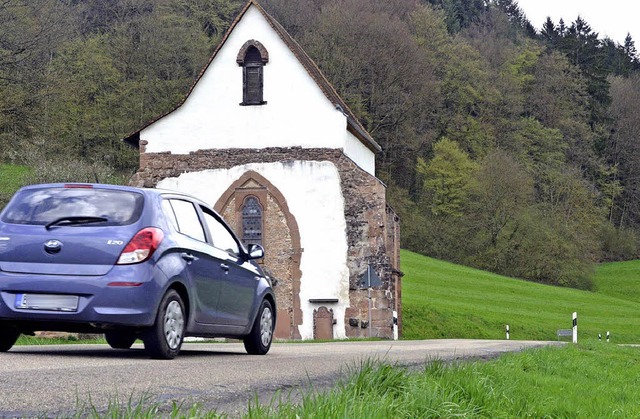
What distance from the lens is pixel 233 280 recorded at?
418 inches

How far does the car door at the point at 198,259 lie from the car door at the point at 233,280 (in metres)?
0.16

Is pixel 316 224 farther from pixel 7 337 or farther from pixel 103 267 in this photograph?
pixel 103 267

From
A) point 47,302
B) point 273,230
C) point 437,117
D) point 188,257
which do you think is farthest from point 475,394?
point 437,117

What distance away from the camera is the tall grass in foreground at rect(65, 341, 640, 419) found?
16.6 feet

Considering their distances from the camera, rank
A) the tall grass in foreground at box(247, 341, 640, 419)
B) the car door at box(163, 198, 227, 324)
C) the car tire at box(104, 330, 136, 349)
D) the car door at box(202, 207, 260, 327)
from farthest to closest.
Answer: the car door at box(202, 207, 260, 327)
the car tire at box(104, 330, 136, 349)
the car door at box(163, 198, 227, 324)
the tall grass in foreground at box(247, 341, 640, 419)

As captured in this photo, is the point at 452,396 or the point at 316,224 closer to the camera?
the point at 452,396

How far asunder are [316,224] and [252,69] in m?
5.60

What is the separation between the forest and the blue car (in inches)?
1385

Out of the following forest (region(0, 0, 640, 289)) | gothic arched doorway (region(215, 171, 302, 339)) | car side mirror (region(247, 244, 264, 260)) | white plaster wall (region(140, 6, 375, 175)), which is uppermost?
forest (region(0, 0, 640, 289))

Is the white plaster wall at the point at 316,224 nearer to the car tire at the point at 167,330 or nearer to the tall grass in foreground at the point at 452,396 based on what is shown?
the tall grass in foreground at the point at 452,396

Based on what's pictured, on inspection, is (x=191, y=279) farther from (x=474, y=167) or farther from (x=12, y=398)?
(x=474, y=167)

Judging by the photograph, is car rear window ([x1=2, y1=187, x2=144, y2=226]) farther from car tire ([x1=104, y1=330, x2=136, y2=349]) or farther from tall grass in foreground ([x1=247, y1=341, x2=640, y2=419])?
tall grass in foreground ([x1=247, y1=341, x2=640, y2=419])

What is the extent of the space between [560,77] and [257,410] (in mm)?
87097

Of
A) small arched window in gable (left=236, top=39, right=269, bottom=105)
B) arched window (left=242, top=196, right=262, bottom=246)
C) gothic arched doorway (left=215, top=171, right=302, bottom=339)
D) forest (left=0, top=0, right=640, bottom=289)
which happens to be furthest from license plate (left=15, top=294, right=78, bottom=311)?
forest (left=0, top=0, right=640, bottom=289)
